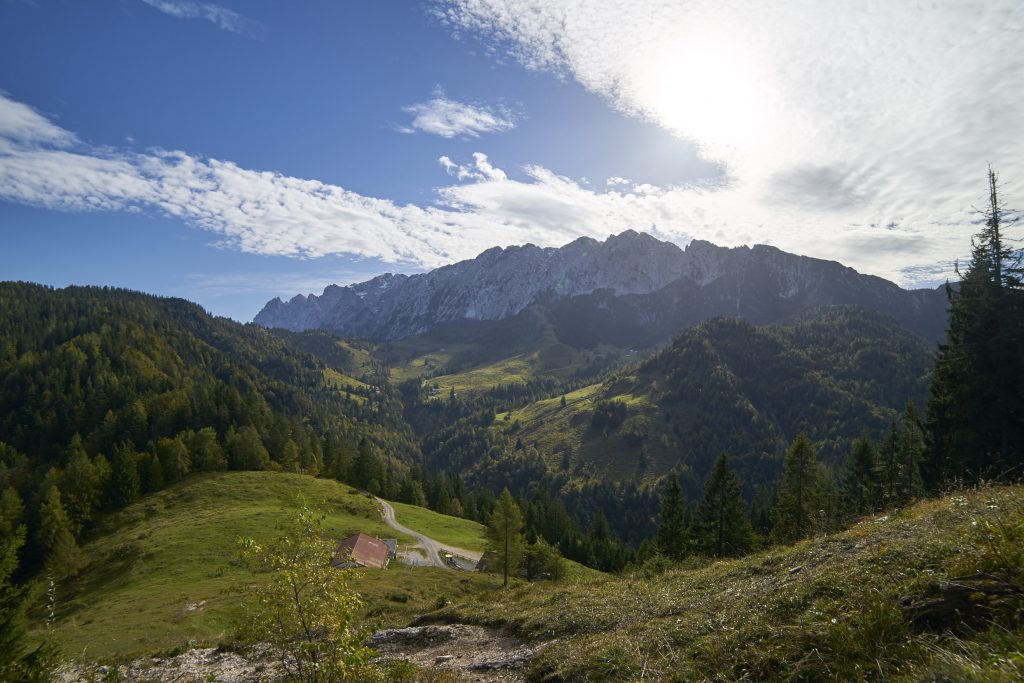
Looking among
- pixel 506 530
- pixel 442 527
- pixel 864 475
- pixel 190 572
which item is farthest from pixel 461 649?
pixel 442 527

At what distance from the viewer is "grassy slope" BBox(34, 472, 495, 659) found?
38.2 metres

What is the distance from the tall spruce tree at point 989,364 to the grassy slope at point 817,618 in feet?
67.5

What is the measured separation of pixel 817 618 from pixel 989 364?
36.7 meters

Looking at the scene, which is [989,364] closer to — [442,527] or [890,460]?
[890,460]

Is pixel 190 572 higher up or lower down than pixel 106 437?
lower down

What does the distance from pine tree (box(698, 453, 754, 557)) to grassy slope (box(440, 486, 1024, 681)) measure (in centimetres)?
3735

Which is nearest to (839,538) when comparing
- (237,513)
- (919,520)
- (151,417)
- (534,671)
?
(919,520)

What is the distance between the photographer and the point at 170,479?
9088cm

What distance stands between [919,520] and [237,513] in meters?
80.7

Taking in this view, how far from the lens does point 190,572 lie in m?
54.7

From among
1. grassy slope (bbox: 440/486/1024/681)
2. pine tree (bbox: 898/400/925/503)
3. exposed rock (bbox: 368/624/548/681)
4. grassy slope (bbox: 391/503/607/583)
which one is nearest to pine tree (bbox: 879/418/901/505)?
pine tree (bbox: 898/400/925/503)

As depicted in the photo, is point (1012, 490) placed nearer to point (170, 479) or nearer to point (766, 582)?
point (766, 582)

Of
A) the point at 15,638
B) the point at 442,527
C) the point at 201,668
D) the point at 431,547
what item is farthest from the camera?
the point at 442,527

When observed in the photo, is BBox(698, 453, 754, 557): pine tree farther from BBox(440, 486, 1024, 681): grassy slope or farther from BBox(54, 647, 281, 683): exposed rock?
BBox(54, 647, 281, 683): exposed rock
